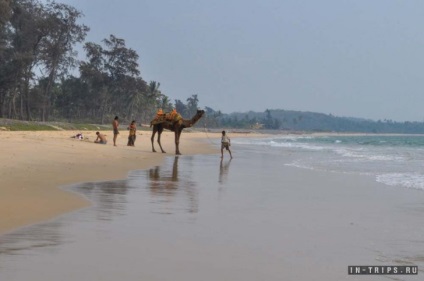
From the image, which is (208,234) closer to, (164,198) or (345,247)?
(345,247)

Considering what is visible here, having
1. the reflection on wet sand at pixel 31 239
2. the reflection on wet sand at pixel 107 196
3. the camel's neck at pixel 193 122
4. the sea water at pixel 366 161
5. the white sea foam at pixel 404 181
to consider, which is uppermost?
the camel's neck at pixel 193 122

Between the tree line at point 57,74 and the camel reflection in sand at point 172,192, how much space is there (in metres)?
34.3

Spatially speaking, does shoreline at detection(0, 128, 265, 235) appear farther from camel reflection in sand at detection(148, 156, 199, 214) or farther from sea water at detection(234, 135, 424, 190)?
sea water at detection(234, 135, 424, 190)

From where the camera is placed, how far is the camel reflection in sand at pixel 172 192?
10.4m

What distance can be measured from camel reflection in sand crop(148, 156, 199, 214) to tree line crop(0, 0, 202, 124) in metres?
34.3

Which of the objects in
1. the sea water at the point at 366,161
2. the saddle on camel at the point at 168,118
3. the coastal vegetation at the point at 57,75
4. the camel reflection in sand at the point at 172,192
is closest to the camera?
the camel reflection in sand at the point at 172,192

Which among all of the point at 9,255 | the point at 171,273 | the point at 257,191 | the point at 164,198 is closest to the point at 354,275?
the point at 171,273

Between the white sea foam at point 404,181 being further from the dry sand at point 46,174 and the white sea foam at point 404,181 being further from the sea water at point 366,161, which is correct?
the dry sand at point 46,174

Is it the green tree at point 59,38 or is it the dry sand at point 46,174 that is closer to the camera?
the dry sand at point 46,174

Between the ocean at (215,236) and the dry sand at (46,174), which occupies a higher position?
the dry sand at (46,174)

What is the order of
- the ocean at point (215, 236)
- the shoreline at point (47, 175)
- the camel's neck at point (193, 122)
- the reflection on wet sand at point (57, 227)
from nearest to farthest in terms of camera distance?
the ocean at point (215, 236) < the reflection on wet sand at point (57, 227) < the shoreline at point (47, 175) < the camel's neck at point (193, 122)

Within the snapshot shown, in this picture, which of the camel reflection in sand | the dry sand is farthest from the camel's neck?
the camel reflection in sand

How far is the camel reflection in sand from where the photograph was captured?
409 inches

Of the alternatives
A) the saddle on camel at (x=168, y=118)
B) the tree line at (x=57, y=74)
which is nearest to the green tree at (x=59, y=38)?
the tree line at (x=57, y=74)
